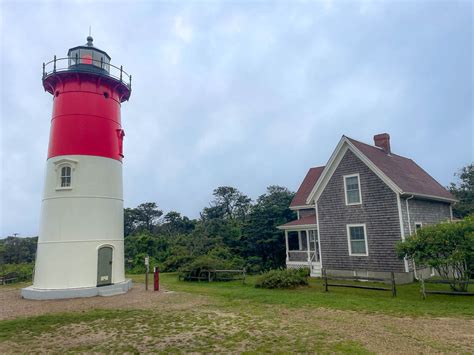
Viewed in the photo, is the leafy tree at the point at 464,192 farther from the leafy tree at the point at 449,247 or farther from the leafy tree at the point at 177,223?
the leafy tree at the point at 177,223

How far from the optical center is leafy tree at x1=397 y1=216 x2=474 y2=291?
10.4 meters

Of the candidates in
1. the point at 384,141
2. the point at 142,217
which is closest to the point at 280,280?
the point at 384,141

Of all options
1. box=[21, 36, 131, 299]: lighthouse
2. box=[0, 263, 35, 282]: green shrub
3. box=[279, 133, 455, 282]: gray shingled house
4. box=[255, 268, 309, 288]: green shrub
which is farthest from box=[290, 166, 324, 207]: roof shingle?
box=[0, 263, 35, 282]: green shrub

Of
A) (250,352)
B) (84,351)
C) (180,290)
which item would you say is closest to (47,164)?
(180,290)

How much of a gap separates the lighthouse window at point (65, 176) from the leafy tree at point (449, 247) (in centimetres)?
1381

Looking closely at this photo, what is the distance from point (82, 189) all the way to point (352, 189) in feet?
41.4

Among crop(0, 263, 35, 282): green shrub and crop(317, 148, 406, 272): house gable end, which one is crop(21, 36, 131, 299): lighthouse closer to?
crop(0, 263, 35, 282): green shrub

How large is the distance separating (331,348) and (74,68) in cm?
1470

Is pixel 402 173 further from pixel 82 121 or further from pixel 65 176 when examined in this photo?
pixel 65 176

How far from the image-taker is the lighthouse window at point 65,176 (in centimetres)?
1373

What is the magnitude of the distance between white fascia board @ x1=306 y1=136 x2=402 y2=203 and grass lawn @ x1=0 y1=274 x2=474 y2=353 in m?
4.89

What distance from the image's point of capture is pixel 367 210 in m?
15.2

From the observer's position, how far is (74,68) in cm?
1426

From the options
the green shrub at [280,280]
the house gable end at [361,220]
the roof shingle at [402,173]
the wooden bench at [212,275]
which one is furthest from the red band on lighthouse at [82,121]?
the roof shingle at [402,173]
